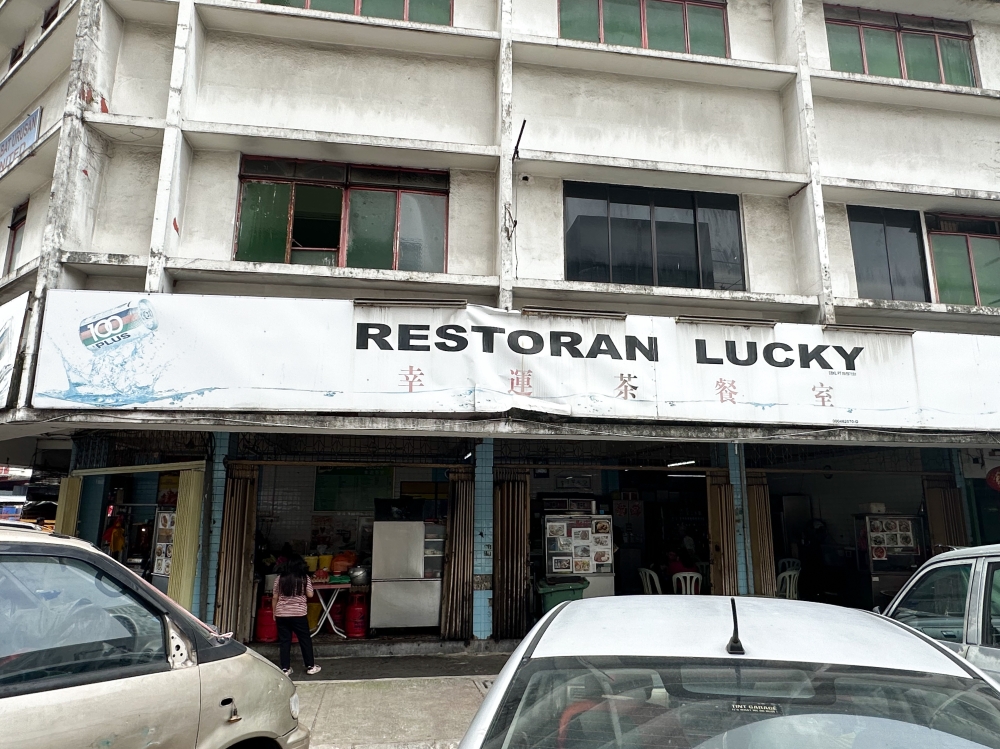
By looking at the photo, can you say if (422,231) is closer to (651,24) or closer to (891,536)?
(651,24)

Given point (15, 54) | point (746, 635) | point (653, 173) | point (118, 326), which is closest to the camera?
point (746, 635)

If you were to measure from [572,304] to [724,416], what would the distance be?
297 centimetres

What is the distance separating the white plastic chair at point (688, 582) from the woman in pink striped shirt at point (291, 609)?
240 inches

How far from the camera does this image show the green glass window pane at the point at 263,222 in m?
9.80

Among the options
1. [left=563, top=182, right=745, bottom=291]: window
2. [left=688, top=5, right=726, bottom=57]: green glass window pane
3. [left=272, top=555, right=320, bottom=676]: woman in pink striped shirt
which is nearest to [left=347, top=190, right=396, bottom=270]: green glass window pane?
[left=563, top=182, right=745, bottom=291]: window

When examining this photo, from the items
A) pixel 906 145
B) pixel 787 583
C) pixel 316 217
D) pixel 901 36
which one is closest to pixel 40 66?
pixel 316 217

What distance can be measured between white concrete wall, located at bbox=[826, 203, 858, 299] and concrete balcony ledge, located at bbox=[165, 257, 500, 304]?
5.94 meters

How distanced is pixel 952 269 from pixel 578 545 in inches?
323

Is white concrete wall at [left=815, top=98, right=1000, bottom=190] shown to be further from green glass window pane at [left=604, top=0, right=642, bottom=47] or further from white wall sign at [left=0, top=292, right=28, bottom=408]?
white wall sign at [left=0, top=292, right=28, bottom=408]

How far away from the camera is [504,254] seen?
9.34 metres

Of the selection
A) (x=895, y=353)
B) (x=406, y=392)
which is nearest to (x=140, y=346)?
(x=406, y=392)

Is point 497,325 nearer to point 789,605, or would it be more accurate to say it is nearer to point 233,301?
point 233,301

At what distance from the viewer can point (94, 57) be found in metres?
9.29

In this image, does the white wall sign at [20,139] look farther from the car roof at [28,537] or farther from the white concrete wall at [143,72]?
the car roof at [28,537]
